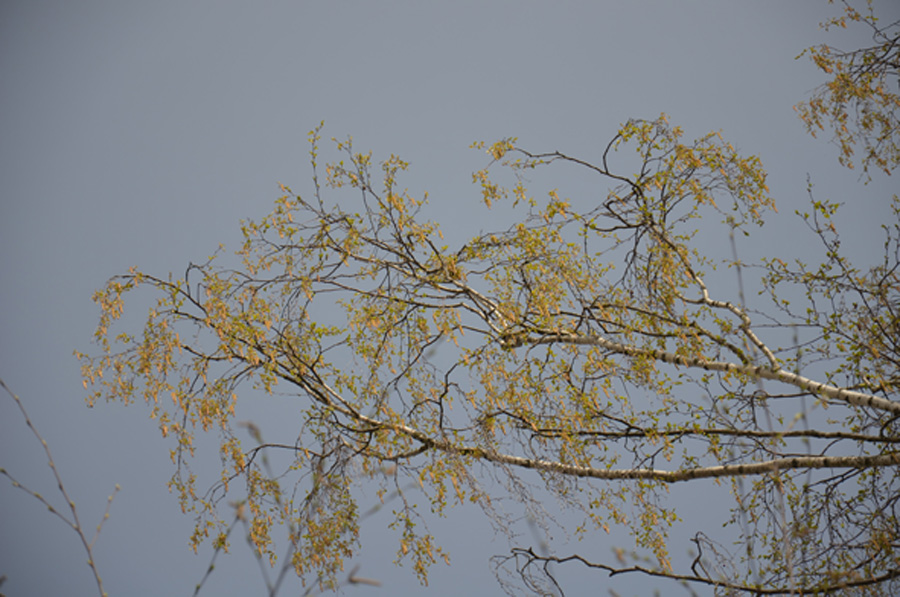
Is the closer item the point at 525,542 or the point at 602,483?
the point at 602,483

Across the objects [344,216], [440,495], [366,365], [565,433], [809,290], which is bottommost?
[440,495]

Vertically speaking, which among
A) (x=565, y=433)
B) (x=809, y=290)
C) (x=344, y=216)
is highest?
(x=344, y=216)

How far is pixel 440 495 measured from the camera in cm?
397

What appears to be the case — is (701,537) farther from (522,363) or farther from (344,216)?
(344,216)

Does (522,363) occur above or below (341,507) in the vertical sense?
above

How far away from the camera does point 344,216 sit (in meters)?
4.14

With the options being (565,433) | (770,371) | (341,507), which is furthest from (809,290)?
(341,507)

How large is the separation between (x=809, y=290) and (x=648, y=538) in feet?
5.05

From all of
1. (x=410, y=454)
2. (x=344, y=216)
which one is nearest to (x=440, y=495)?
(x=410, y=454)

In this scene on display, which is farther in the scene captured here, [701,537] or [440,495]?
[440,495]

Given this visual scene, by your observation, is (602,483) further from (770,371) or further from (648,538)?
(770,371)

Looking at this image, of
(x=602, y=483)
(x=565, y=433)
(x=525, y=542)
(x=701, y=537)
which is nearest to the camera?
(x=701, y=537)

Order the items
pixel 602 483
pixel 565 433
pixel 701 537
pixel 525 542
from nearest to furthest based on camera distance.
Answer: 1. pixel 701 537
2. pixel 565 433
3. pixel 602 483
4. pixel 525 542

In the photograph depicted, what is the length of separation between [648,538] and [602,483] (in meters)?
0.38
